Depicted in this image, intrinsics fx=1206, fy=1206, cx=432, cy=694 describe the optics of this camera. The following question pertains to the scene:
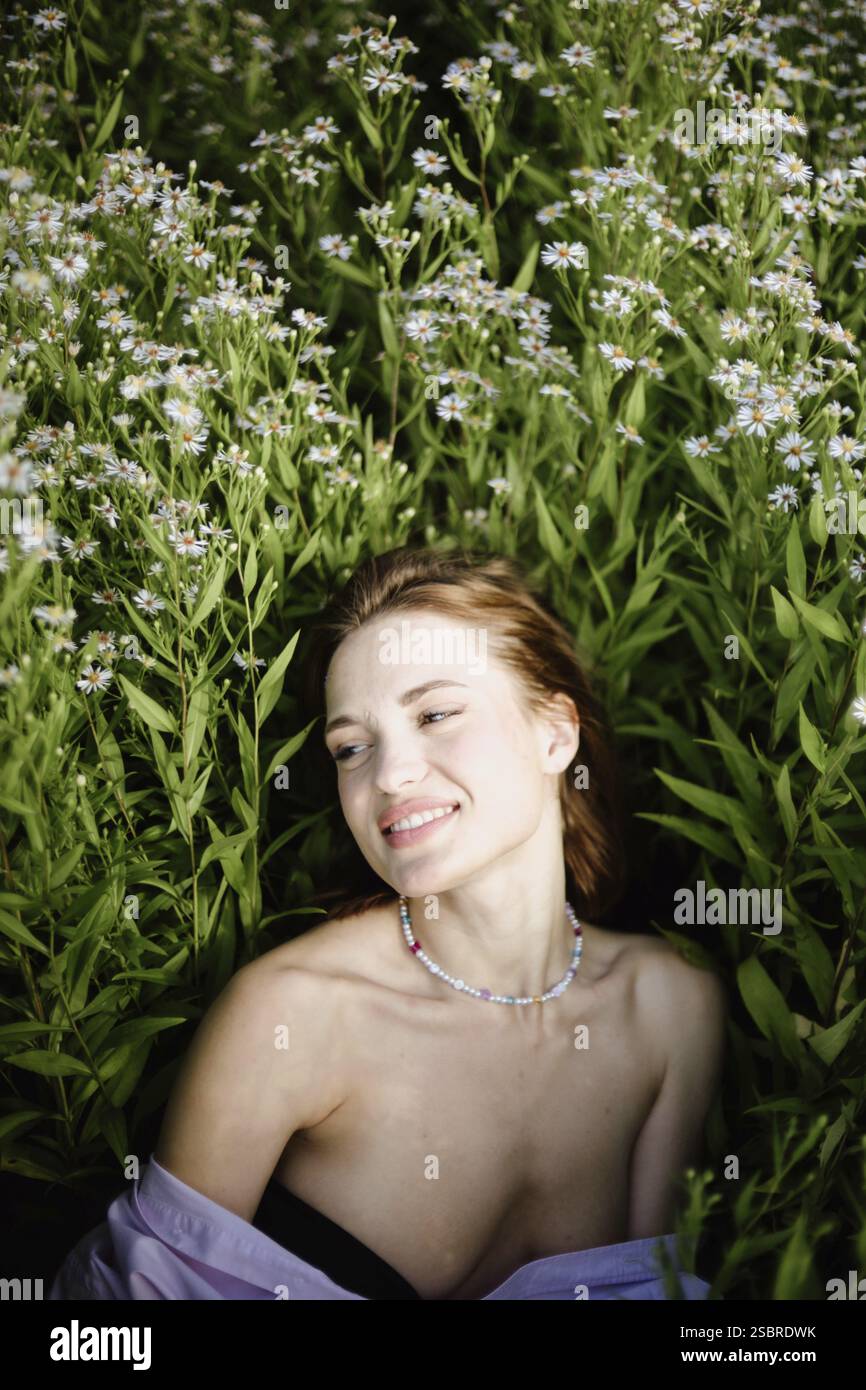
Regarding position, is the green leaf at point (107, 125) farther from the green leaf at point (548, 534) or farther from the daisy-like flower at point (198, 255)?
the green leaf at point (548, 534)

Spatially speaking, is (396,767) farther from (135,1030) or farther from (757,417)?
(757,417)

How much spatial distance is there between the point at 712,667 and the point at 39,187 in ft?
4.23

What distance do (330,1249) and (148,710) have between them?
2.25 feet

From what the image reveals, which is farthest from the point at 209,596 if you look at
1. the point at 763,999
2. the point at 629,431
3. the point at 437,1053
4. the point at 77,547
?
the point at 763,999

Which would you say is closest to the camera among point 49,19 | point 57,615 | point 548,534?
point 57,615

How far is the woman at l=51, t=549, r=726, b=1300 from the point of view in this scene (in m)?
1.40

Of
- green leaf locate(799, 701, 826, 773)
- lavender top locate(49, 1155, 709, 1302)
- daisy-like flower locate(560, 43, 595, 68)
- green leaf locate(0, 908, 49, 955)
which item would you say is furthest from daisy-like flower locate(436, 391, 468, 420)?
lavender top locate(49, 1155, 709, 1302)

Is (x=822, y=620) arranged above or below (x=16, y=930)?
above

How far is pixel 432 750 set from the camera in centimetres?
147

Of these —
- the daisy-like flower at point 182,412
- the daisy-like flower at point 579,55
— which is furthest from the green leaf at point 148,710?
the daisy-like flower at point 579,55

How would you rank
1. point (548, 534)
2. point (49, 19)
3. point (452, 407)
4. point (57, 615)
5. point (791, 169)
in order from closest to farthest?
point (57, 615)
point (791, 169)
point (548, 534)
point (452, 407)
point (49, 19)

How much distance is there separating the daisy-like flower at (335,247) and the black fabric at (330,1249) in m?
1.52

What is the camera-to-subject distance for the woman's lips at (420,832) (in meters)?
1.45
